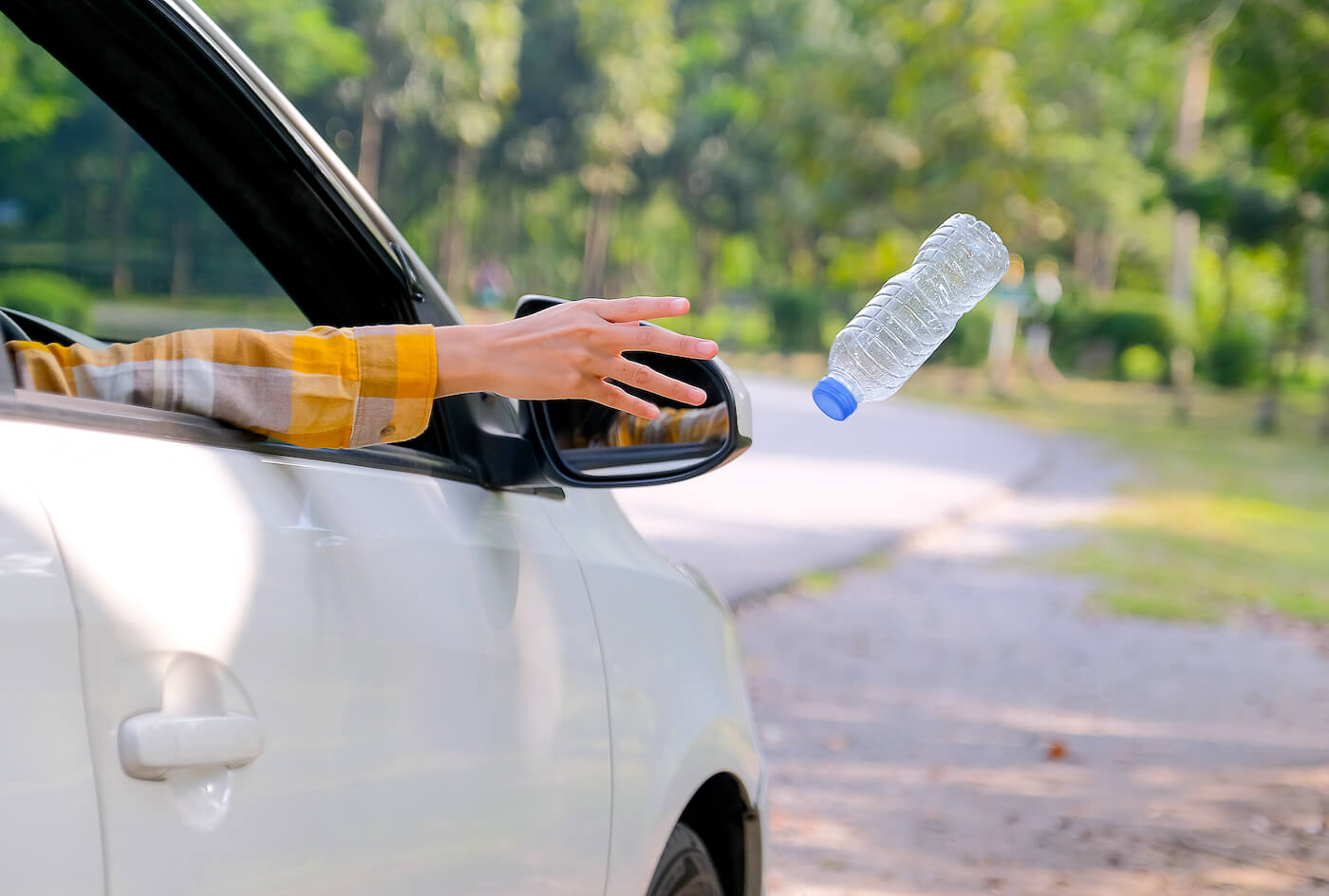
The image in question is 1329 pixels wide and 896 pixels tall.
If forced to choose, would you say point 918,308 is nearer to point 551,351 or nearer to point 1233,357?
point 551,351

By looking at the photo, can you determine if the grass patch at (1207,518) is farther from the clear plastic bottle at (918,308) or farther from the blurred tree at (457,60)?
the blurred tree at (457,60)

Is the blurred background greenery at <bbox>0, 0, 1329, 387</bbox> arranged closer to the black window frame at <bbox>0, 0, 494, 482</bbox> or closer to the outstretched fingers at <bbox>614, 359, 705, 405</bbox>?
the black window frame at <bbox>0, 0, 494, 482</bbox>

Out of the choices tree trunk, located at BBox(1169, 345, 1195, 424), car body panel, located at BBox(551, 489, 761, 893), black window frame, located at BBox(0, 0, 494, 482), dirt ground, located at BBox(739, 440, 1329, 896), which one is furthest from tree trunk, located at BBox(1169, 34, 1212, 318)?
black window frame, located at BBox(0, 0, 494, 482)

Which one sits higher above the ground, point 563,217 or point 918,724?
point 563,217

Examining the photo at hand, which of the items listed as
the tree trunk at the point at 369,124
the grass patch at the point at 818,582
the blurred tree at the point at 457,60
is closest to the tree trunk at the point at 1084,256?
the blurred tree at the point at 457,60

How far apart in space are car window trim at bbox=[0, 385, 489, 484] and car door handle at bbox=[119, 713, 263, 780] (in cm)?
29

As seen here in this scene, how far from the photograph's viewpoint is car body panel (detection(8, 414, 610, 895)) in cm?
127

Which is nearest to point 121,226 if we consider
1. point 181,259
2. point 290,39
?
point 181,259

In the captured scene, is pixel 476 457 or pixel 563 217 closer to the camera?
pixel 476 457

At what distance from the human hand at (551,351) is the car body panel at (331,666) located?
0.20 meters

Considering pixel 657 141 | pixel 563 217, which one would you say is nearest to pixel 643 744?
pixel 657 141

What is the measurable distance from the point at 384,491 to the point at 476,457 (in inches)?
11.1

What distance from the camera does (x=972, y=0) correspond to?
28344 millimetres

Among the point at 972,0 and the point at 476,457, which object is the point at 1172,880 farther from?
the point at 972,0
